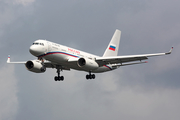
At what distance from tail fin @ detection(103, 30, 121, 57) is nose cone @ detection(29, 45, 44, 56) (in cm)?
1857

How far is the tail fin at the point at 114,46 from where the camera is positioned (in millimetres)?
62650

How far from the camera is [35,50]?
45.9m

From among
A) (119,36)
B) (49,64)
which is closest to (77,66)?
(49,64)

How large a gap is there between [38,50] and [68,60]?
5534 millimetres

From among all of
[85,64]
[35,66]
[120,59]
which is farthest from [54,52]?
[120,59]

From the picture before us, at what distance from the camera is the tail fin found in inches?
2467

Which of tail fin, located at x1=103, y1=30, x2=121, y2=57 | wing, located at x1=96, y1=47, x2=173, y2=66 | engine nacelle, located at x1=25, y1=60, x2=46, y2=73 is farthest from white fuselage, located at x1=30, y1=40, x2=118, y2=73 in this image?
tail fin, located at x1=103, y1=30, x2=121, y2=57

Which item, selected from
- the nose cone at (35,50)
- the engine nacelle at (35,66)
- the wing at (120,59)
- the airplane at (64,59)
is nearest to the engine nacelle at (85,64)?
the airplane at (64,59)

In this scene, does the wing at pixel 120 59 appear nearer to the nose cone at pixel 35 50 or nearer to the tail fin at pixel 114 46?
the tail fin at pixel 114 46

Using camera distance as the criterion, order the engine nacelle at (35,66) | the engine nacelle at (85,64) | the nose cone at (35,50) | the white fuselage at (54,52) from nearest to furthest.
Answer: the nose cone at (35,50) → the white fuselage at (54,52) → the engine nacelle at (85,64) → the engine nacelle at (35,66)

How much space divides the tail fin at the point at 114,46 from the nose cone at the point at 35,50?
1857 centimetres

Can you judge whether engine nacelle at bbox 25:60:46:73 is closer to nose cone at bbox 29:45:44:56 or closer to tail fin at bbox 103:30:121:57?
nose cone at bbox 29:45:44:56

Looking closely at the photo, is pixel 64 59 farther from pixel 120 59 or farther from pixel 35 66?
pixel 120 59

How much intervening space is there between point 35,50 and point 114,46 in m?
22.8
